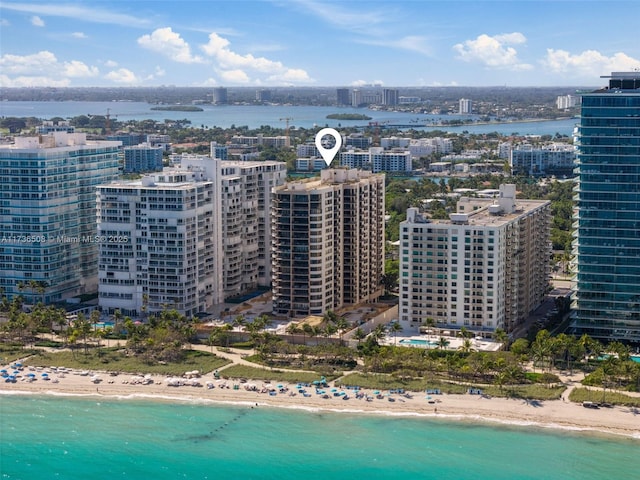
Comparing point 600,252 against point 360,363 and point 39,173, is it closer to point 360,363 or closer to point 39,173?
point 360,363

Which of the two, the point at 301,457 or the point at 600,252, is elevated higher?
the point at 600,252

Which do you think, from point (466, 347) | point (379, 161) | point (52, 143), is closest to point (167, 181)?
point (52, 143)

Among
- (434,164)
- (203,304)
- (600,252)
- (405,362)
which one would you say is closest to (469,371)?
(405,362)

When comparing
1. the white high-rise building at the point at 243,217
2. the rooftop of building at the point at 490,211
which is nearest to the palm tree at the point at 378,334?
the rooftop of building at the point at 490,211

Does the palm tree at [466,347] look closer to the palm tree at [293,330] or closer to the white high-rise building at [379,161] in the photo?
the palm tree at [293,330]

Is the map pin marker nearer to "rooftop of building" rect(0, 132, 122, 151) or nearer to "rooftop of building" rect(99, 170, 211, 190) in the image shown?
"rooftop of building" rect(99, 170, 211, 190)

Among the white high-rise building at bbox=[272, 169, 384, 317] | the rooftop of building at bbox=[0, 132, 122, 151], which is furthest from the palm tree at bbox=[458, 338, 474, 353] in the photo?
the rooftop of building at bbox=[0, 132, 122, 151]
